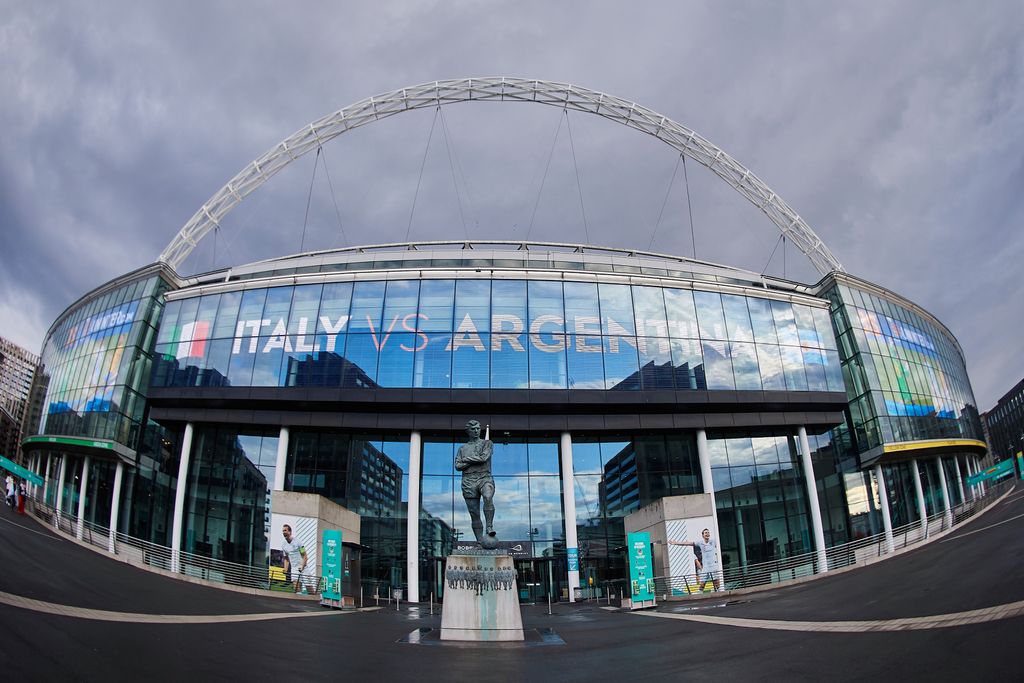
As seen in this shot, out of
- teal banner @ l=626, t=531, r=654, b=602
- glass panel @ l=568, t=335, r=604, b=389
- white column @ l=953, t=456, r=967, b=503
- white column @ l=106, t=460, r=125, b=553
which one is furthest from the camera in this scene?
white column @ l=953, t=456, r=967, b=503

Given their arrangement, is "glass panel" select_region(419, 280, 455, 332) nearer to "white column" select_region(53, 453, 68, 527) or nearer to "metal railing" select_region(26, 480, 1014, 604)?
"metal railing" select_region(26, 480, 1014, 604)

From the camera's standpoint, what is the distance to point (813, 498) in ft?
132

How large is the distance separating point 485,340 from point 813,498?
85.2 feet

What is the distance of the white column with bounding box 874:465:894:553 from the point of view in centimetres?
3920

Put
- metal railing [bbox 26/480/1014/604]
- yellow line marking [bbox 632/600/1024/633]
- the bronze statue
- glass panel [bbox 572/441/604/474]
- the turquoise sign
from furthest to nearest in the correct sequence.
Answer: glass panel [bbox 572/441/604/474] < the turquoise sign < metal railing [bbox 26/480/1014/604] < the bronze statue < yellow line marking [bbox 632/600/1024/633]

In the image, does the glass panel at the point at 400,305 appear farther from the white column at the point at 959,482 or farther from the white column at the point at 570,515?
the white column at the point at 959,482

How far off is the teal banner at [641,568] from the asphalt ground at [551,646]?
413 inches

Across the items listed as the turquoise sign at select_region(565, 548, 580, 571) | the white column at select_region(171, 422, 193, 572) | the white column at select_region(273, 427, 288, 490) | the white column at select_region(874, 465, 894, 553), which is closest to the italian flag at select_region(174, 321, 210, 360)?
the white column at select_region(171, 422, 193, 572)

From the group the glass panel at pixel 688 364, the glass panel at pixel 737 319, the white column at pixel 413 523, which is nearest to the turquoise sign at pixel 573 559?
the white column at pixel 413 523

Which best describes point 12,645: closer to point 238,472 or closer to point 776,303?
point 238,472

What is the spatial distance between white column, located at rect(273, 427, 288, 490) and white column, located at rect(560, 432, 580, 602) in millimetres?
19504

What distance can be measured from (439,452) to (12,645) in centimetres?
3366

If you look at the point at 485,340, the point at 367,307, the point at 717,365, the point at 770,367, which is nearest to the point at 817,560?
the point at 770,367

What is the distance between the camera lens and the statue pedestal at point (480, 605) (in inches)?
589
